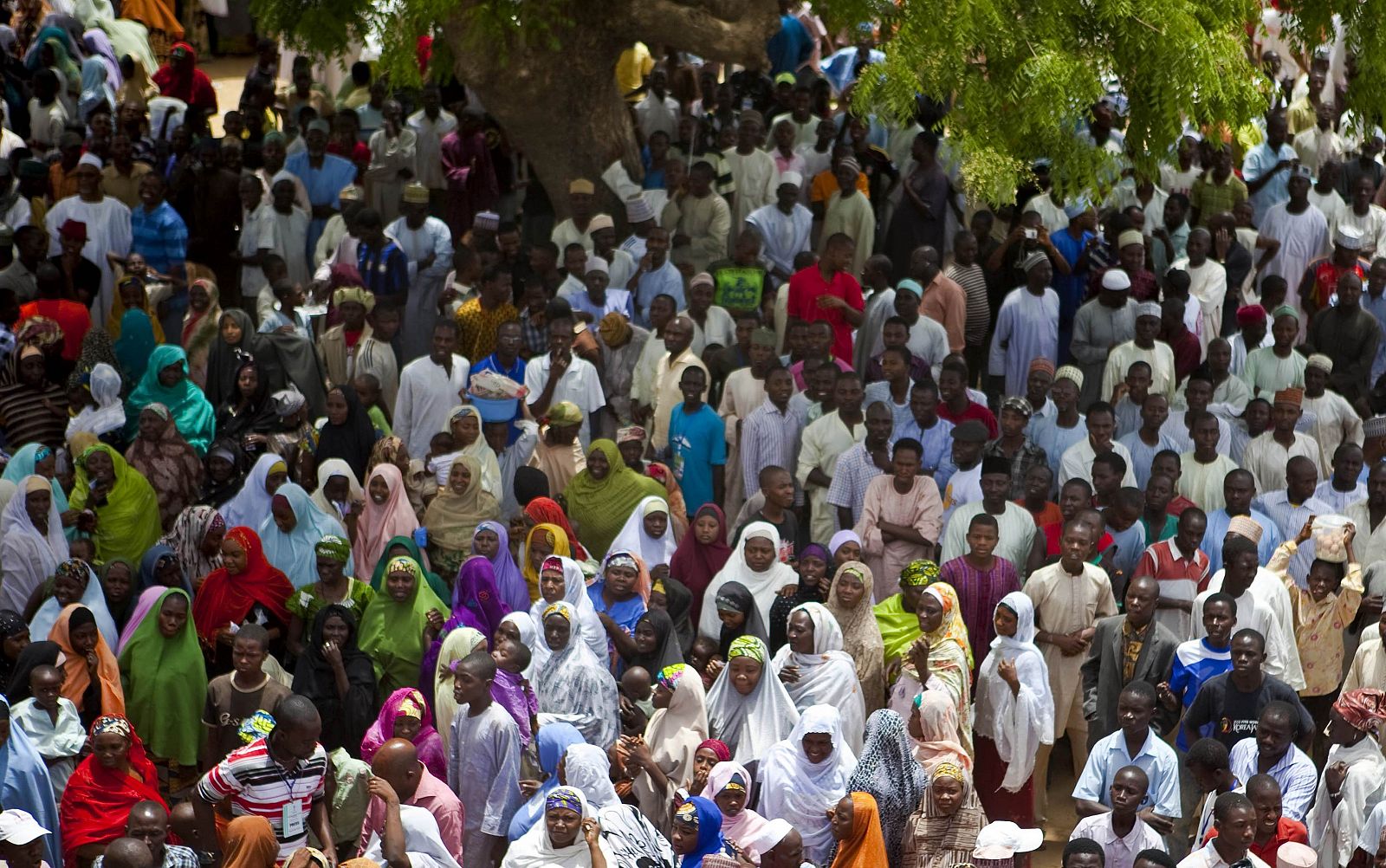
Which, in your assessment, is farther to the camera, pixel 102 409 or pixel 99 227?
pixel 99 227

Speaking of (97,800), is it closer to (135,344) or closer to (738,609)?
(738,609)

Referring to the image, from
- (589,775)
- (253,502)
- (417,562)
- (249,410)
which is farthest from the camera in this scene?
(249,410)

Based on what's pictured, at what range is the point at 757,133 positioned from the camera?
1605cm

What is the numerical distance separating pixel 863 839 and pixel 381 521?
4158mm

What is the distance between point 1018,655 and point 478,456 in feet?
11.9

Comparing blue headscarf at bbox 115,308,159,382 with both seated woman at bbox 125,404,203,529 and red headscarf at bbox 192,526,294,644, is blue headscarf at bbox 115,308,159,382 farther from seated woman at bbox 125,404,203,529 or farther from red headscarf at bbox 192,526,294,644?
red headscarf at bbox 192,526,294,644

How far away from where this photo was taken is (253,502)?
1188cm

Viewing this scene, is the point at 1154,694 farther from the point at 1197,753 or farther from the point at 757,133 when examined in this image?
the point at 757,133

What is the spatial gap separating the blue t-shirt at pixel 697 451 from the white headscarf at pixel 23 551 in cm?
372

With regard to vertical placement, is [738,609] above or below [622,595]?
above

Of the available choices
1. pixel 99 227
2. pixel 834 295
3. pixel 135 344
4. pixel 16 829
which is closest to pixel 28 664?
pixel 16 829

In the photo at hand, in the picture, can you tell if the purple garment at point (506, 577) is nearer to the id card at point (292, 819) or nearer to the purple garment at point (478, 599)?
the purple garment at point (478, 599)

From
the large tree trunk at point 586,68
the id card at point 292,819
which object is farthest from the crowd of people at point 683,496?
the large tree trunk at point 586,68

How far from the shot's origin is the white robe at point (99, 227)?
15109 millimetres
